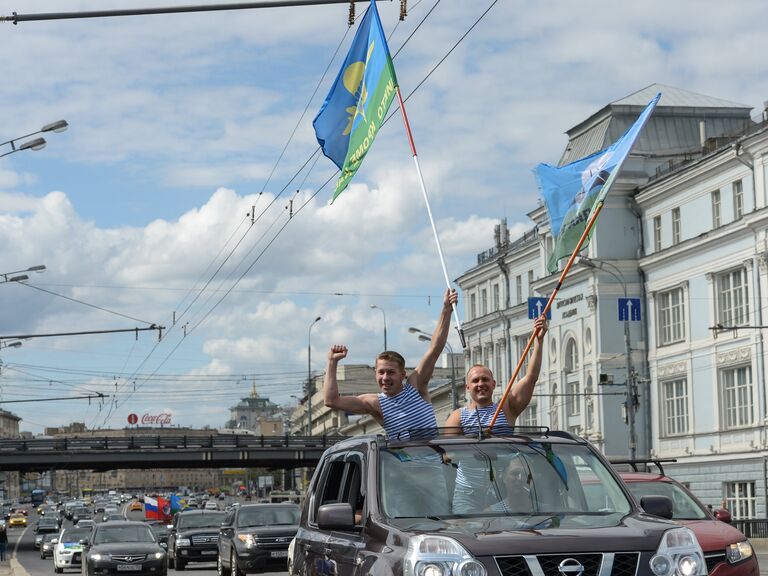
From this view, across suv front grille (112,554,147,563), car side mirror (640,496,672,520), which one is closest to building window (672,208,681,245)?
suv front grille (112,554,147,563)

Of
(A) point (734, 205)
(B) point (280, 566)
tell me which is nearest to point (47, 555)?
(A) point (734, 205)

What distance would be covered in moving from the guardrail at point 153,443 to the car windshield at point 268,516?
53454 millimetres

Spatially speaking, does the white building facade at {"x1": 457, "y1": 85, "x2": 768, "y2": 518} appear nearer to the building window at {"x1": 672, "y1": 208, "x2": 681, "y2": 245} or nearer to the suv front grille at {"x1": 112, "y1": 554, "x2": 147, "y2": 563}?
the building window at {"x1": 672, "y1": 208, "x2": 681, "y2": 245}

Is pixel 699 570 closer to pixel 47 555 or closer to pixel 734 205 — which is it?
pixel 734 205

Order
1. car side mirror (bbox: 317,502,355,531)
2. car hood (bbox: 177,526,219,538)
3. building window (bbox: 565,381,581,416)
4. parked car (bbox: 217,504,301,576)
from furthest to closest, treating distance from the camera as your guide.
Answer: building window (bbox: 565,381,581,416)
car hood (bbox: 177,526,219,538)
parked car (bbox: 217,504,301,576)
car side mirror (bbox: 317,502,355,531)

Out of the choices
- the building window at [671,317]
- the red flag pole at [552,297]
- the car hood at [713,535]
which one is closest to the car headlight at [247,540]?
the car hood at [713,535]

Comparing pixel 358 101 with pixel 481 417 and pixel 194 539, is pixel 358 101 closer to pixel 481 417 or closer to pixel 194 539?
pixel 481 417

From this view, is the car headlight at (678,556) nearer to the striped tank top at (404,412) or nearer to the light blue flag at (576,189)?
the striped tank top at (404,412)

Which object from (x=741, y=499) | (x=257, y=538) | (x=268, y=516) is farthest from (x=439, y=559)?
(x=741, y=499)

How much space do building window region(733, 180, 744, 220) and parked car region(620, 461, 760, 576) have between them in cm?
3889

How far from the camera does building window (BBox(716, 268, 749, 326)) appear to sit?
51781 millimetres

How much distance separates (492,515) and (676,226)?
171 feet

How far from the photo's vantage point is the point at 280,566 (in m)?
27.1

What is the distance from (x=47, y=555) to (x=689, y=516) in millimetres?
54101
